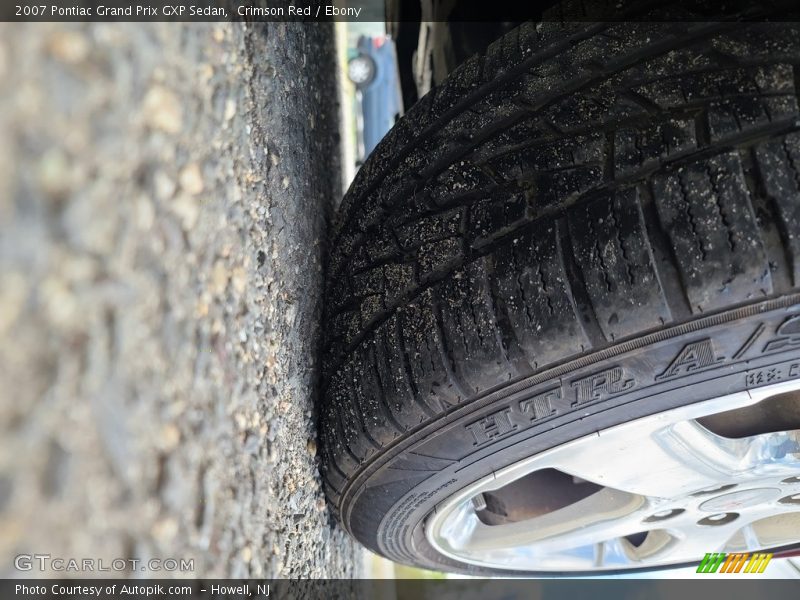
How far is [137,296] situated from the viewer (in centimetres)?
44

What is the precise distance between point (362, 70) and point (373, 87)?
0.25 feet

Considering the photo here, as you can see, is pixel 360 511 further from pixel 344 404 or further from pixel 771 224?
pixel 771 224

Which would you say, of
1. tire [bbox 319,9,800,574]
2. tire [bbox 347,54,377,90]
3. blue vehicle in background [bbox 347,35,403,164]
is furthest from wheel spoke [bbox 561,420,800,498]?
tire [bbox 347,54,377,90]

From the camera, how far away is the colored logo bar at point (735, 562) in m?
1.50

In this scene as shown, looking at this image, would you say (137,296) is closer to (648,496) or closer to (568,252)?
(568,252)

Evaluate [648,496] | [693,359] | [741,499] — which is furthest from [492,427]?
[741,499]

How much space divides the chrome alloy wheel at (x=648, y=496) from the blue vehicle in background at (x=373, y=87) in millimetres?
1276

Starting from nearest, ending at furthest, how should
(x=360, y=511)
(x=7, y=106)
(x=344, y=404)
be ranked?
1. (x=7, y=106)
2. (x=344, y=404)
3. (x=360, y=511)

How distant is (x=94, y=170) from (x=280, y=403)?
1.55ft

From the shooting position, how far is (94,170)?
405 millimetres

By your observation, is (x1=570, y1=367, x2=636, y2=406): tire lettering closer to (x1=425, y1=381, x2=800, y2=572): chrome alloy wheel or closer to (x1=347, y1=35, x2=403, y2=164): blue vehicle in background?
(x1=425, y1=381, x2=800, y2=572): chrome alloy wheel

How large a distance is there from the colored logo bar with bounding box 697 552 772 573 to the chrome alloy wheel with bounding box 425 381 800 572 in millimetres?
30

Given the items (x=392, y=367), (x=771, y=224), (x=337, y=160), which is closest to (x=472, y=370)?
(x=392, y=367)

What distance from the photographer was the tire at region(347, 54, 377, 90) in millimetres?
2115
